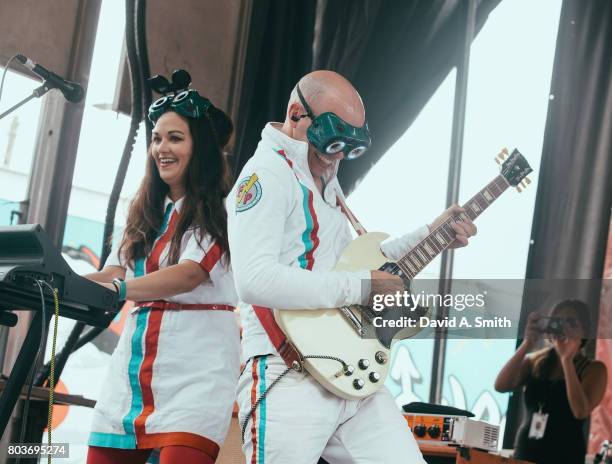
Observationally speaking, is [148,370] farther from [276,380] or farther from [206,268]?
→ [276,380]

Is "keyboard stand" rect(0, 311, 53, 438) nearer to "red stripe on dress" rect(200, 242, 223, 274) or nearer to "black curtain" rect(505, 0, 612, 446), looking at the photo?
"red stripe on dress" rect(200, 242, 223, 274)

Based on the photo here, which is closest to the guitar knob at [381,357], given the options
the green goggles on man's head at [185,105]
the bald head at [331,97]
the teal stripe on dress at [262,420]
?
the teal stripe on dress at [262,420]

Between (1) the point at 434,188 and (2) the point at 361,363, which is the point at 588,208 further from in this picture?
(2) the point at 361,363

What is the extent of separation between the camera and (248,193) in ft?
5.68

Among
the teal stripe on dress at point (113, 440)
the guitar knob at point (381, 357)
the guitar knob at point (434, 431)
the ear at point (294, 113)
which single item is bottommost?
the teal stripe on dress at point (113, 440)

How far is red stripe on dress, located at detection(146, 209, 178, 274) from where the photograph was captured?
2.17 metres

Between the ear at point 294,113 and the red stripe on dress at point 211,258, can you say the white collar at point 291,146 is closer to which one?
the ear at point 294,113

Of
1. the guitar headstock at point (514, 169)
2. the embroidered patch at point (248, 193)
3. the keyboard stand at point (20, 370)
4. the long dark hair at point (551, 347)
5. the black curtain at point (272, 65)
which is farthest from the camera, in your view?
the black curtain at point (272, 65)

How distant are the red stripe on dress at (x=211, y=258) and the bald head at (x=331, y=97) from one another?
1.33 ft

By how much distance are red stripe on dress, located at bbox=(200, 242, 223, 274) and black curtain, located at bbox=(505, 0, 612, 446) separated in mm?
1979

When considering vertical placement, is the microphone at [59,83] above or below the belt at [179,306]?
above

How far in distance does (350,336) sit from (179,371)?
1.56 feet

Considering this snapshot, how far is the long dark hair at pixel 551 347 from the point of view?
3.35 metres

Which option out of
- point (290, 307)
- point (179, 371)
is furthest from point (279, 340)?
point (179, 371)
